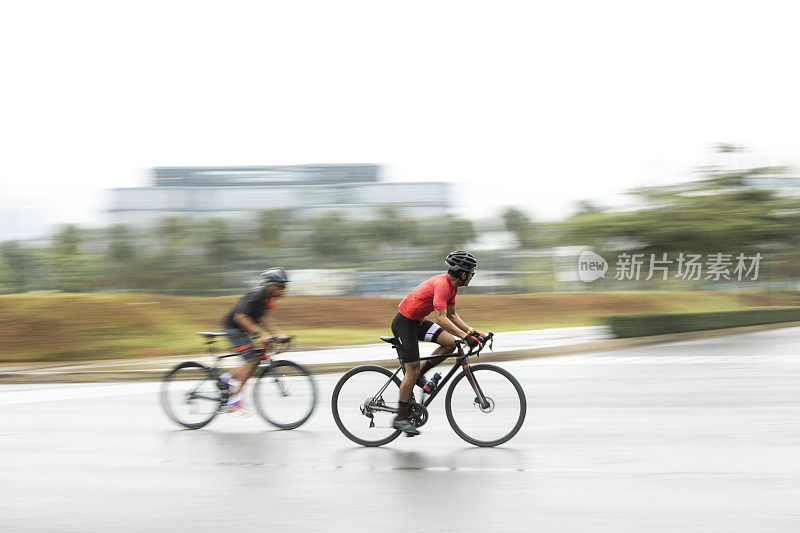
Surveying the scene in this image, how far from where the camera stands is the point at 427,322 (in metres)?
7.16

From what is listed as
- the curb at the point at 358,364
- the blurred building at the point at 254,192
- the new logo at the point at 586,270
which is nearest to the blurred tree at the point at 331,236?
the new logo at the point at 586,270

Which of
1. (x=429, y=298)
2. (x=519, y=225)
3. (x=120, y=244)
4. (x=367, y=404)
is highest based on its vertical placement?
(x=429, y=298)

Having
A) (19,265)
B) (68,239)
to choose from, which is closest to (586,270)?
(19,265)

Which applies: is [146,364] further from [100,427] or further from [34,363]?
[100,427]

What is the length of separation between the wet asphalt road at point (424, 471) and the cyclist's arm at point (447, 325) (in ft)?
3.44

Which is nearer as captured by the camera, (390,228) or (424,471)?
(424,471)

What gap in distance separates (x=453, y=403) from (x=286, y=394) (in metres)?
1.97

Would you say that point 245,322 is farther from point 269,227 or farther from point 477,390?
point 269,227

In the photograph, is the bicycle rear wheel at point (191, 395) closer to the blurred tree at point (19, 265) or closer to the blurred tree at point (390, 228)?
the blurred tree at point (19, 265)

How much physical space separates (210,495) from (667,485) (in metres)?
3.23

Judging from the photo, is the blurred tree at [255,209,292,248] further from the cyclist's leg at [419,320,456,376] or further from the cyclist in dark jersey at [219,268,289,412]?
the cyclist's leg at [419,320,456,376]

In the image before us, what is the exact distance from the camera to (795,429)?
7730 mm

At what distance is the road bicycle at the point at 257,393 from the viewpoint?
323 inches

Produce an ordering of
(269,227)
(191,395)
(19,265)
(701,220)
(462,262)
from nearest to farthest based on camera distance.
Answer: (462,262)
(191,395)
(701,220)
(19,265)
(269,227)
